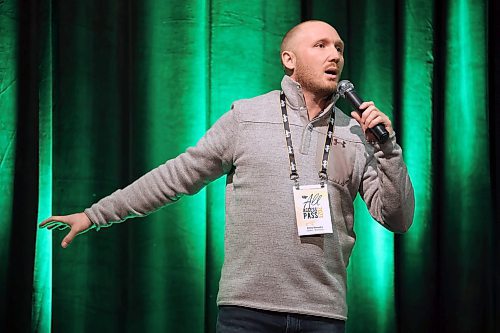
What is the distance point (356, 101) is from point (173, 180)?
1.63 ft

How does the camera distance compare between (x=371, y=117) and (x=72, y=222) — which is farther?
(x=72, y=222)

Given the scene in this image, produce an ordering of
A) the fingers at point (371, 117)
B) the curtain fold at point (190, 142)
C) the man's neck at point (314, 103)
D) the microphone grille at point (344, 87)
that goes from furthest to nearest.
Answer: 1. the curtain fold at point (190, 142)
2. the man's neck at point (314, 103)
3. the microphone grille at point (344, 87)
4. the fingers at point (371, 117)

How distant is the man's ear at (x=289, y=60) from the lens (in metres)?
1.93

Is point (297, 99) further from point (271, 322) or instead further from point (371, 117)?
point (271, 322)

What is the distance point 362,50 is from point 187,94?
2.18 ft

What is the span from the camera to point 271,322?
5.41 feet

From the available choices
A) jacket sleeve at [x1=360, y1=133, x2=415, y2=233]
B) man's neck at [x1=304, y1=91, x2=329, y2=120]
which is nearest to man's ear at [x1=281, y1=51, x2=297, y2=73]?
man's neck at [x1=304, y1=91, x2=329, y2=120]

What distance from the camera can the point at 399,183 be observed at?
1693mm

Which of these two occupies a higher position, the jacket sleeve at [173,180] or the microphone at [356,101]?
the microphone at [356,101]

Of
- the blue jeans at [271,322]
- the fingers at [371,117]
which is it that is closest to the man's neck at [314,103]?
the fingers at [371,117]

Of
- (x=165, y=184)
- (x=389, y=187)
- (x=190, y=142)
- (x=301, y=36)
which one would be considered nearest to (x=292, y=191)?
(x=389, y=187)

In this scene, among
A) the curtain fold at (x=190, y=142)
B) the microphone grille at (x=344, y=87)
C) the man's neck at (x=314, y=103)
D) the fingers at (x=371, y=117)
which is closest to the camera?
the fingers at (x=371, y=117)

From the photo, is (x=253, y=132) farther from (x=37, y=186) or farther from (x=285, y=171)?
(x=37, y=186)

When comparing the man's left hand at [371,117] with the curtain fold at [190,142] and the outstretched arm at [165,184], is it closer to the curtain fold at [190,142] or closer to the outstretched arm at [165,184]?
the outstretched arm at [165,184]
